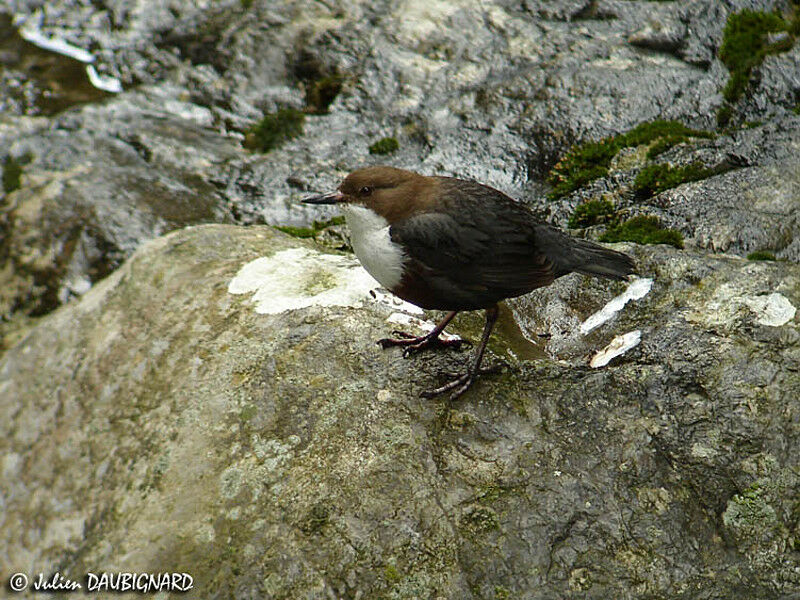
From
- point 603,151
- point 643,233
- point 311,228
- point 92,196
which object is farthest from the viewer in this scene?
point 92,196

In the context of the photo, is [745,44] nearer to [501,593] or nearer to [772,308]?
[772,308]

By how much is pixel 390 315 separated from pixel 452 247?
26.7 inches

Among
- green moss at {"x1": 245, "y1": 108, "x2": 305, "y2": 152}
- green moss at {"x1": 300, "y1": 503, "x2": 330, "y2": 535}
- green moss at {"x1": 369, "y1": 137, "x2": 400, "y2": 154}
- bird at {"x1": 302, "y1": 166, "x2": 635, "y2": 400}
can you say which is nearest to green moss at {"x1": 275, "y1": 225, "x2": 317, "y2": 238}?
green moss at {"x1": 369, "y1": 137, "x2": 400, "y2": 154}

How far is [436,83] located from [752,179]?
2.65 meters

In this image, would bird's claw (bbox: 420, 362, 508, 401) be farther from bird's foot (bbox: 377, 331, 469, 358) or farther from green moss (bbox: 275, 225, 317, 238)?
green moss (bbox: 275, 225, 317, 238)

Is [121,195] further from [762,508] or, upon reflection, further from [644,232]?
[762,508]

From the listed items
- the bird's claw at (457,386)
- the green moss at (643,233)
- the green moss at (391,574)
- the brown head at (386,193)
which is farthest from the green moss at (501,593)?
the green moss at (643,233)

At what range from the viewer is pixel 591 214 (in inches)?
187

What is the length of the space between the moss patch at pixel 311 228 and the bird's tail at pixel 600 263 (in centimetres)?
218

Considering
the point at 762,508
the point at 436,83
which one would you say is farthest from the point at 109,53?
the point at 762,508

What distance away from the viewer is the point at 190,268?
4305mm

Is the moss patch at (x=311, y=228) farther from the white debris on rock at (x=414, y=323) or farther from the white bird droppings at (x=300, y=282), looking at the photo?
the white debris on rock at (x=414, y=323)

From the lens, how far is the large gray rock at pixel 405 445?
278 centimetres

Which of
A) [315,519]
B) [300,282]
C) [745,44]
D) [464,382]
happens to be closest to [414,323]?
[464,382]
